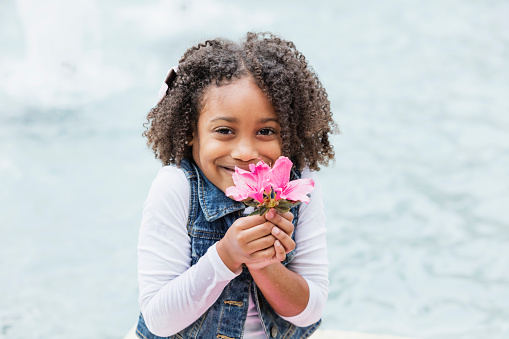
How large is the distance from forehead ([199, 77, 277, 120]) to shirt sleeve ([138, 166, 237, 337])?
20 centimetres

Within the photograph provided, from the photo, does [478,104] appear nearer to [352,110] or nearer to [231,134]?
[352,110]

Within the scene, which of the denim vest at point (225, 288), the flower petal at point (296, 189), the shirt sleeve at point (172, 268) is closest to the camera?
the flower petal at point (296, 189)

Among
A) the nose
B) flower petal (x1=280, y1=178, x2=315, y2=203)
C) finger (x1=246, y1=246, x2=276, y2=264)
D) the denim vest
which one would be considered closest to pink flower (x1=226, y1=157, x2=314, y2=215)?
flower petal (x1=280, y1=178, x2=315, y2=203)

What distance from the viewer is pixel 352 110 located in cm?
525

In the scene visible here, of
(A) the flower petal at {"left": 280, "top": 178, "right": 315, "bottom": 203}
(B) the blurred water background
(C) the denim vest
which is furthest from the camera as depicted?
(B) the blurred water background

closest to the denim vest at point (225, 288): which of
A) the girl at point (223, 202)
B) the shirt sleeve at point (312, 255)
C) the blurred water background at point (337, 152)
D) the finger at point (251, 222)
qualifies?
the girl at point (223, 202)

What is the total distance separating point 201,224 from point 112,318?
1.91 metres

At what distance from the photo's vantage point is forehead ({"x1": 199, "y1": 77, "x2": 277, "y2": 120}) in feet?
4.09

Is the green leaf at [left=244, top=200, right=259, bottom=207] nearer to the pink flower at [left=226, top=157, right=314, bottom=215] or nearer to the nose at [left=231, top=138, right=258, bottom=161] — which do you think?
the pink flower at [left=226, top=157, right=314, bottom=215]

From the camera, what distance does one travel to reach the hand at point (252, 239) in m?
1.06

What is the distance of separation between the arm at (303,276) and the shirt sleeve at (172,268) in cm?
10

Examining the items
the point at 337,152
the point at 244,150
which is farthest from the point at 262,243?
the point at 337,152

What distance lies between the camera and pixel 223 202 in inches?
52.4

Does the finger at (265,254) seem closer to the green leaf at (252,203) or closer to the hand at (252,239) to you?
the hand at (252,239)
